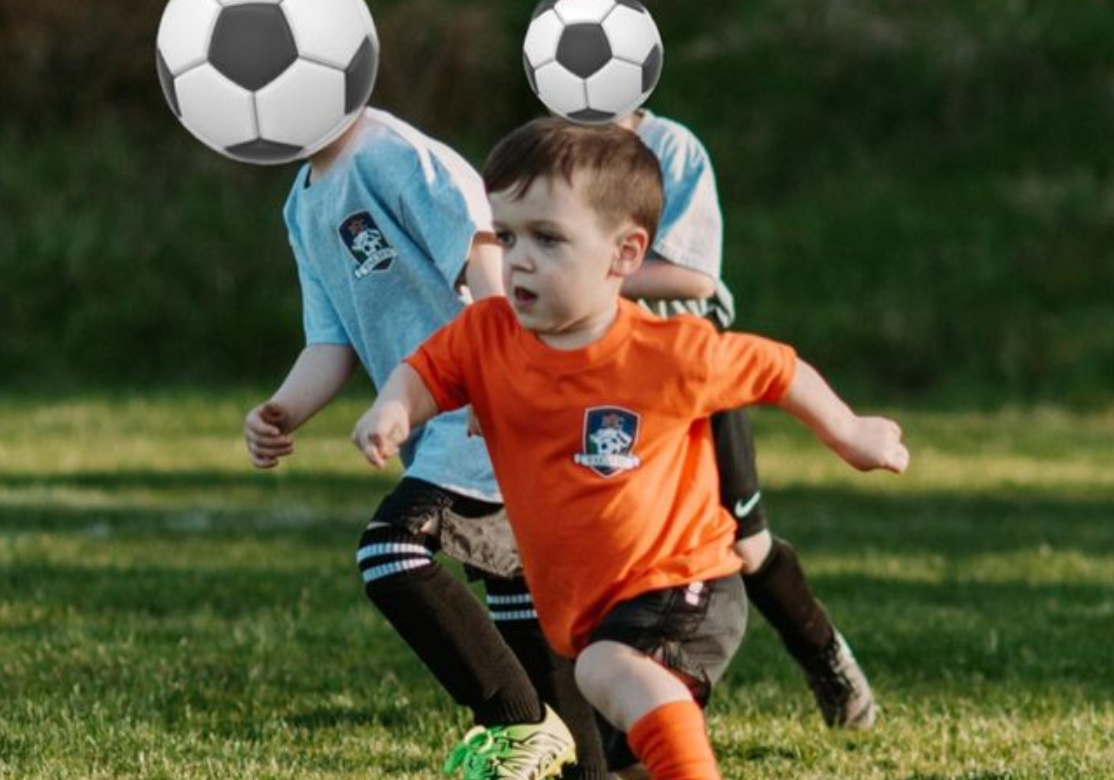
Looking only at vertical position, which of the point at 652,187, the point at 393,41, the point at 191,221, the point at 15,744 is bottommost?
the point at 191,221

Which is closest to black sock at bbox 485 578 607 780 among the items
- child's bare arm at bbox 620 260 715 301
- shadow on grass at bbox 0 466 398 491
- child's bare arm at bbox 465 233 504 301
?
child's bare arm at bbox 465 233 504 301

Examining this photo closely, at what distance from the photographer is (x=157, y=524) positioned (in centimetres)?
1076

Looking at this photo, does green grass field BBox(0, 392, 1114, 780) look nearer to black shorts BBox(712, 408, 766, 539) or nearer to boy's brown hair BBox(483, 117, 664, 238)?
black shorts BBox(712, 408, 766, 539)

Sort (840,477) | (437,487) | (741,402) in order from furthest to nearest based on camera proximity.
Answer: (840,477) < (437,487) < (741,402)

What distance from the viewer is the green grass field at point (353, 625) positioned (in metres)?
5.54

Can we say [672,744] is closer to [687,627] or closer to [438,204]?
[687,627]

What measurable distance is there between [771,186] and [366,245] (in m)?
17.2

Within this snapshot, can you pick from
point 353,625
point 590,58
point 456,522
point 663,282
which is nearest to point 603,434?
point 456,522

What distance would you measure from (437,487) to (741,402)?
1022 mm

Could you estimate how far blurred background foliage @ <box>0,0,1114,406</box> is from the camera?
63.7 feet

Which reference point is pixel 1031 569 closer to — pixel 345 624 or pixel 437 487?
pixel 345 624

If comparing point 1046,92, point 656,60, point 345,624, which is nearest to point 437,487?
point 656,60

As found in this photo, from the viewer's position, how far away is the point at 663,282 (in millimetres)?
5723

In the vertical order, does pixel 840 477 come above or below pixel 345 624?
below
